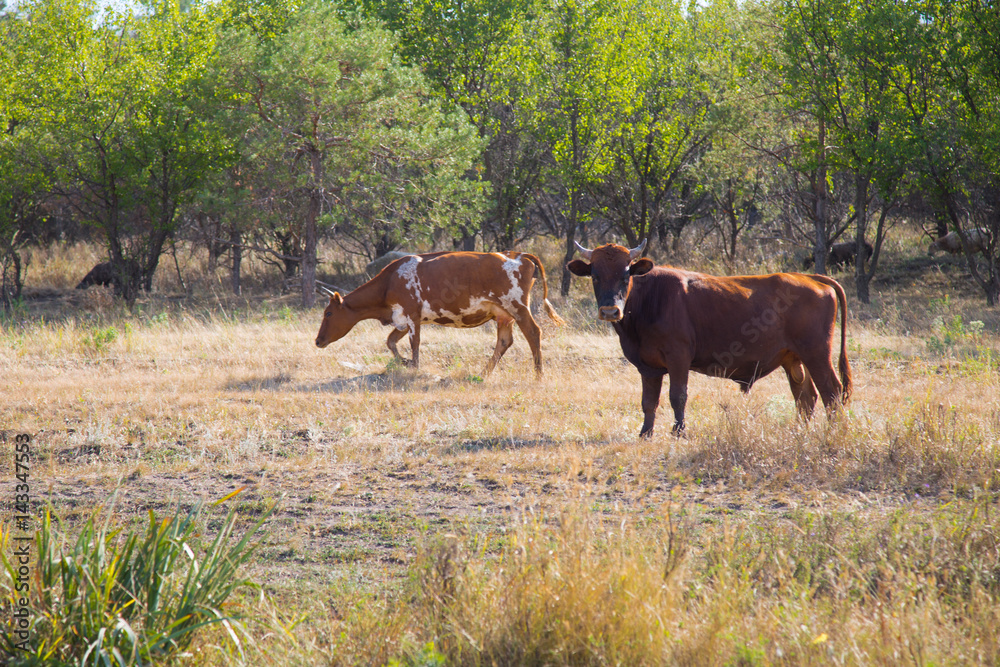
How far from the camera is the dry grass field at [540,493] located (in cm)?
373

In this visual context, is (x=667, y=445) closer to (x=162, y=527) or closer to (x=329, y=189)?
(x=162, y=527)

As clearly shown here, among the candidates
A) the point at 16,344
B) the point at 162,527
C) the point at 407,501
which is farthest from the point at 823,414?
the point at 16,344

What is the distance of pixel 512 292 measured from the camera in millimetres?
12086

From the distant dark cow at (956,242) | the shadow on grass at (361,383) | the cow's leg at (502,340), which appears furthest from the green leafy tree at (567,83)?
the shadow on grass at (361,383)

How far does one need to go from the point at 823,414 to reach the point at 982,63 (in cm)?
1320

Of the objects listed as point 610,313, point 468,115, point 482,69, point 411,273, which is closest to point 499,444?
point 610,313

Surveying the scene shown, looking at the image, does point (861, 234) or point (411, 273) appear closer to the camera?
point (411, 273)

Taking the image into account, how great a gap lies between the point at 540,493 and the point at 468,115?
54.7 ft

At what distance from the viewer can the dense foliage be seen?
1805cm

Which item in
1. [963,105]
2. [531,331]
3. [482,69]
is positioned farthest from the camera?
[482,69]

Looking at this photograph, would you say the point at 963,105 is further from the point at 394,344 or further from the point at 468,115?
the point at 394,344

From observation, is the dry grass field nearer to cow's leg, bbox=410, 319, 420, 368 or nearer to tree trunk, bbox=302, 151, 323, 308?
cow's leg, bbox=410, 319, 420, 368

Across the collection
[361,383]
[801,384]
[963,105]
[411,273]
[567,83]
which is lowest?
[361,383]

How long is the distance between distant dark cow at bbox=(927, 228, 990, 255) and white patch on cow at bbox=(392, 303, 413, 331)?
15.0 metres
